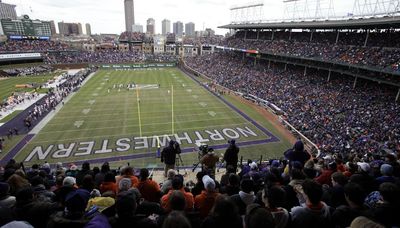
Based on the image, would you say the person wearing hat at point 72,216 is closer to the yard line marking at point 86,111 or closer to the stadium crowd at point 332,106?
the stadium crowd at point 332,106

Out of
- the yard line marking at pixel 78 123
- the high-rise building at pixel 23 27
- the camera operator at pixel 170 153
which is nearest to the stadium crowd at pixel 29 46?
the high-rise building at pixel 23 27

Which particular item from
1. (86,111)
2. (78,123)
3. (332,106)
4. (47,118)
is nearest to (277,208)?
(78,123)

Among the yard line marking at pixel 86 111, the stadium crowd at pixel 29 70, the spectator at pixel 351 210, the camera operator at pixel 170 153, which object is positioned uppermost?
the spectator at pixel 351 210

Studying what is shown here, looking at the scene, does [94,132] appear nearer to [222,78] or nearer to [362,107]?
[362,107]

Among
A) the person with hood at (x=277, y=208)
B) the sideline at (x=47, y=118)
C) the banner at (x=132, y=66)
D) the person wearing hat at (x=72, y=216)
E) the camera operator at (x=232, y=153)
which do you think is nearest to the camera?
the person wearing hat at (x=72, y=216)

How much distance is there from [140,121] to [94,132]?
544cm

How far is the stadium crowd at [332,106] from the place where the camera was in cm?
2216

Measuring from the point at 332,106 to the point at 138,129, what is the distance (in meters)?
22.8

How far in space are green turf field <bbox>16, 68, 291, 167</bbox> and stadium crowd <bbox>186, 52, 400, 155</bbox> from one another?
3.87 meters

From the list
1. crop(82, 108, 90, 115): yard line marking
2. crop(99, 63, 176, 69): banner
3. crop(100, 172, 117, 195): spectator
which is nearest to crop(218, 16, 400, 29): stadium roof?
crop(100, 172, 117, 195): spectator

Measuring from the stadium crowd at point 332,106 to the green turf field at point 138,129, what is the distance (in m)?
3.87

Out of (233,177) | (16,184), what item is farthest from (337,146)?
(16,184)

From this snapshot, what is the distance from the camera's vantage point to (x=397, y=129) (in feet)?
74.6

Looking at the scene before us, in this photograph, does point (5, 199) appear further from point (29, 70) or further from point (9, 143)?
point (29, 70)
